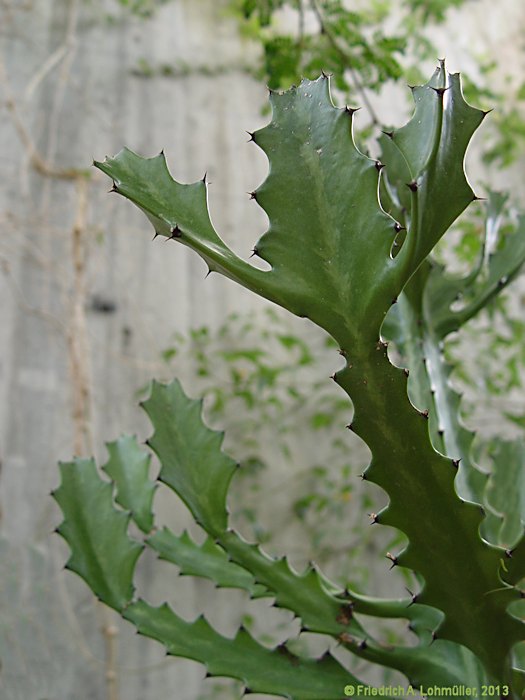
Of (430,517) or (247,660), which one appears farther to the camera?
(247,660)

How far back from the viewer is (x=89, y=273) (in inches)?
77.9

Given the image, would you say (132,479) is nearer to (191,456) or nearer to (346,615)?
(191,456)

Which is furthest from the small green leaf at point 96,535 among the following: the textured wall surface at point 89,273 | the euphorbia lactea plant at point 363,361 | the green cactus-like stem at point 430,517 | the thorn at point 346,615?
the textured wall surface at point 89,273

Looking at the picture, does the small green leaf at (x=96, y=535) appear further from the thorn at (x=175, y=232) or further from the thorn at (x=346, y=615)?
the thorn at (x=175, y=232)

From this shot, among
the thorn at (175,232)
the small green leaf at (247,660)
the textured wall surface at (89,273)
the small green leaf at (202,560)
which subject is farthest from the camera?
the textured wall surface at (89,273)

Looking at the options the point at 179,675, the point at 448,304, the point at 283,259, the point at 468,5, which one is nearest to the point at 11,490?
the point at 179,675

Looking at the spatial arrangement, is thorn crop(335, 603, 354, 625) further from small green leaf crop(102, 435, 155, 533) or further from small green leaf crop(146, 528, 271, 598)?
small green leaf crop(102, 435, 155, 533)

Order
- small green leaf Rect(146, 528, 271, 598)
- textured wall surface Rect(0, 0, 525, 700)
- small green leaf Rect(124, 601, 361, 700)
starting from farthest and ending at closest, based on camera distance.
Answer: textured wall surface Rect(0, 0, 525, 700) < small green leaf Rect(146, 528, 271, 598) < small green leaf Rect(124, 601, 361, 700)

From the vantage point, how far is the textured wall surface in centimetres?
164

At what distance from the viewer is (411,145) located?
1.80 ft

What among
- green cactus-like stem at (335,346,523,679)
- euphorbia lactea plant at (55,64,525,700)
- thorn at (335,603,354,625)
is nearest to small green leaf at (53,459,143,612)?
euphorbia lactea plant at (55,64,525,700)

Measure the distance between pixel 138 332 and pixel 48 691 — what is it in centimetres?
89

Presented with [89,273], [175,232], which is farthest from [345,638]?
[89,273]

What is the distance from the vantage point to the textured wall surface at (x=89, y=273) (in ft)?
5.38
